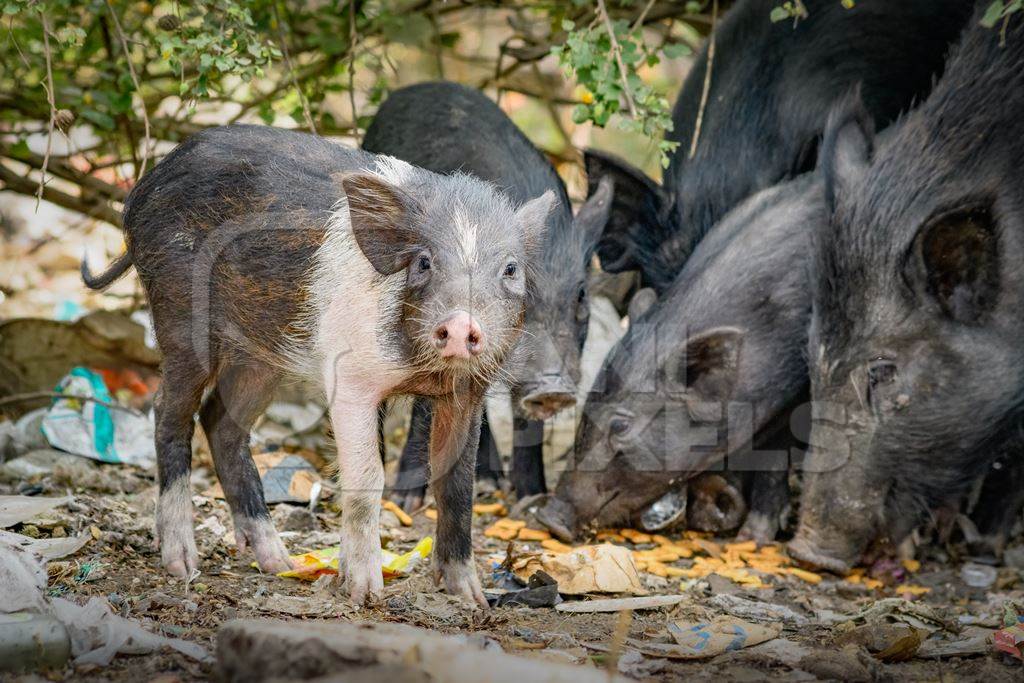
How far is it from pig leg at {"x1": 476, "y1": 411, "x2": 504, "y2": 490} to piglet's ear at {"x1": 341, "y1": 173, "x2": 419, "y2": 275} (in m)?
2.04

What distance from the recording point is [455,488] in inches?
147

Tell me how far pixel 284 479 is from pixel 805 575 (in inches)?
83.5

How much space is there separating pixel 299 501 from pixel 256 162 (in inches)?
60.0

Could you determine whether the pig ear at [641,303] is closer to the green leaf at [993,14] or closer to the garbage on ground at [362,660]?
the green leaf at [993,14]

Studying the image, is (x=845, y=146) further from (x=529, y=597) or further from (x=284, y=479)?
(x=284, y=479)

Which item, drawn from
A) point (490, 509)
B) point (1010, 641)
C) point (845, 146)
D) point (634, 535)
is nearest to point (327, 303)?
point (490, 509)

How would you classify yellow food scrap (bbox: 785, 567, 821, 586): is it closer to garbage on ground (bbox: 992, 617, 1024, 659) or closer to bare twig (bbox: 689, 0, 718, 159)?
garbage on ground (bbox: 992, 617, 1024, 659)

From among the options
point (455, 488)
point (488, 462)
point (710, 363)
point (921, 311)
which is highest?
point (921, 311)

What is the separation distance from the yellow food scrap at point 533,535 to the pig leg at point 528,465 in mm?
364

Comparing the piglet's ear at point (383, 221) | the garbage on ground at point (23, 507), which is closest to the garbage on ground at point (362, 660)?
the piglet's ear at point (383, 221)

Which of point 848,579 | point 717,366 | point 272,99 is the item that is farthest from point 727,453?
point 272,99

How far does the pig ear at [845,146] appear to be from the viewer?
4809mm

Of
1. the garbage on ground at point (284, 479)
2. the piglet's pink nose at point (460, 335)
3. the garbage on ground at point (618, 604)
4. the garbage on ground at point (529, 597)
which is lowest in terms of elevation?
the garbage on ground at point (618, 604)

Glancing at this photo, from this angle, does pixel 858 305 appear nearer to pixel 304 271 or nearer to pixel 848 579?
pixel 848 579
